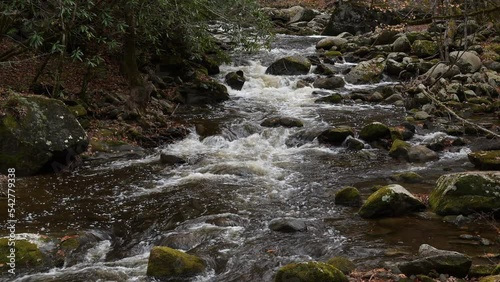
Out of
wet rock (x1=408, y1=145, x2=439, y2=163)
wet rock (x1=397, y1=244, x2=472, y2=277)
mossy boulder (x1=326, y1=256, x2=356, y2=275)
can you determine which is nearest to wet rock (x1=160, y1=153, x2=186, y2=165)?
wet rock (x1=408, y1=145, x2=439, y2=163)

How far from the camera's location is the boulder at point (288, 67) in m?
20.5

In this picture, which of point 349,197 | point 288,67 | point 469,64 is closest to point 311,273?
point 349,197

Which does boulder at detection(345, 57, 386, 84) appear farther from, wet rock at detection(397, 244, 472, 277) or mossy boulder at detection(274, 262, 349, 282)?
mossy boulder at detection(274, 262, 349, 282)

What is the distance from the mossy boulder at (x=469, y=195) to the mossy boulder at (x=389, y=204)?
426 millimetres

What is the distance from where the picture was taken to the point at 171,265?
6.46m

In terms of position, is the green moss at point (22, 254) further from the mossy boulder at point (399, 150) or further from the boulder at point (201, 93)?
the boulder at point (201, 93)

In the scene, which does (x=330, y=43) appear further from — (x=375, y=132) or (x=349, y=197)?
(x=349, y=197)

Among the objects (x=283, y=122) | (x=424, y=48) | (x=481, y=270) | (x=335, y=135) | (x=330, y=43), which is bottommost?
(x=481, y=270)

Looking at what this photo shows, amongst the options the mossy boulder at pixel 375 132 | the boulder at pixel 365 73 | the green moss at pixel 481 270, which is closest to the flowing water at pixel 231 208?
the mossy boulder at pixel 375 132

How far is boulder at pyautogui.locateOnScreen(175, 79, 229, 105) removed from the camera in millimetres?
16984

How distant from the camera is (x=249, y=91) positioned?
19094 mm

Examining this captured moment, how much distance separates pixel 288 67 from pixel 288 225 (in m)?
13.5

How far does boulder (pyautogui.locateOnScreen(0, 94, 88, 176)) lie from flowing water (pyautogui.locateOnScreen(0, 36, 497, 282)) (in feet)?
1.26

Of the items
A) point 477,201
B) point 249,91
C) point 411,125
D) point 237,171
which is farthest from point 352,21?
point 477,201
